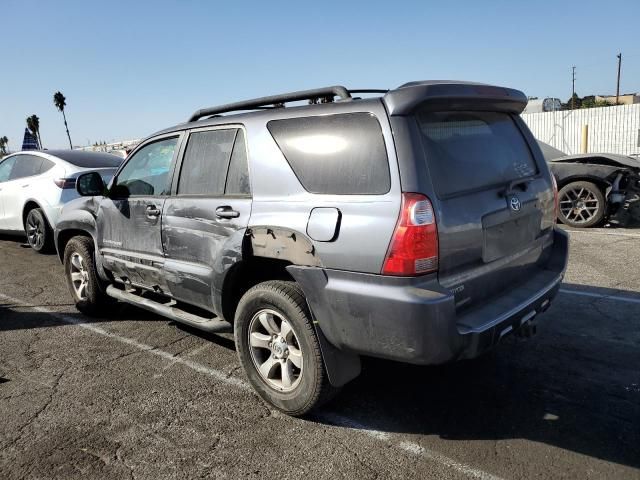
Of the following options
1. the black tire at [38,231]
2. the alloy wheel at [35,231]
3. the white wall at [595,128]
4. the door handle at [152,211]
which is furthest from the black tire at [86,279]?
the white wall at [595,128]

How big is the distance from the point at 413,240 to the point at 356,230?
0.31 meters

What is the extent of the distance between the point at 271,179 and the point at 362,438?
5.27ft

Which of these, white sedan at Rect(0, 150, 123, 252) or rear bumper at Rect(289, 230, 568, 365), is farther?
white sedan at Rect(0, 150, 123, 252)

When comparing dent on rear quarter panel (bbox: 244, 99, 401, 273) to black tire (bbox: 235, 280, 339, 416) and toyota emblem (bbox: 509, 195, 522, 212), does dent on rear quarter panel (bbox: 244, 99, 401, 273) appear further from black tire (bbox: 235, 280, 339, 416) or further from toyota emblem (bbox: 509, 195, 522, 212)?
toyota emblem (bbox: 509, 195, 522, 212)

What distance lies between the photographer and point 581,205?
29.4 feet

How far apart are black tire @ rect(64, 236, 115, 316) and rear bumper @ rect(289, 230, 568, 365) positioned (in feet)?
9.65

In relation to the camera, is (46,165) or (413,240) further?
(46,165)

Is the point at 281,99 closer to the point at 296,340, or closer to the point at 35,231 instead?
the point at 296,340

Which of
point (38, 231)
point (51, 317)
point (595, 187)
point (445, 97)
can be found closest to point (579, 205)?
point (595, 187)

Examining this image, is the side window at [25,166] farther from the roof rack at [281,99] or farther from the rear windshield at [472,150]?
the rear windshield at [472,150]

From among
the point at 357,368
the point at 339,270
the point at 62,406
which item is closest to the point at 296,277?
the point at 339,270

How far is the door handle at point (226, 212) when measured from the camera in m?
3.36

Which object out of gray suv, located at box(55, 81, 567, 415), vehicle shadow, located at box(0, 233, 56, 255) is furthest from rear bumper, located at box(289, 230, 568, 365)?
vehicle shadow, located at box(0, 233, 56, 255)

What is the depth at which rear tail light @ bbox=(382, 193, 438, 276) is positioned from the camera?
2.56 meters
